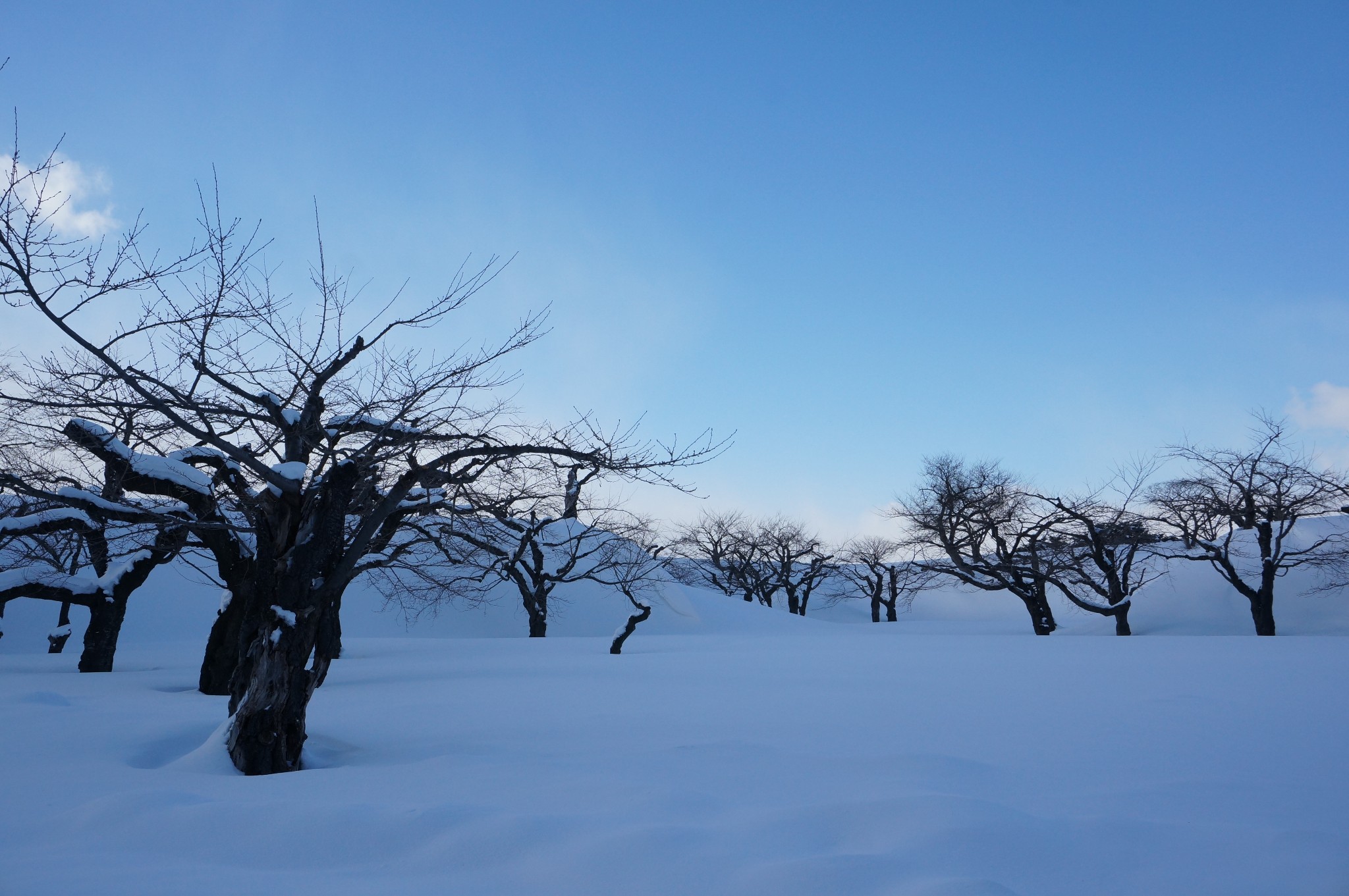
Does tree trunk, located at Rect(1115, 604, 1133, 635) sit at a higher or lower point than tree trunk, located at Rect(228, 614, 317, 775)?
higher

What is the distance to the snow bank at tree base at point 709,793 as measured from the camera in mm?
2791

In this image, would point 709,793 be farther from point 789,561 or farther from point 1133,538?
point 789,561

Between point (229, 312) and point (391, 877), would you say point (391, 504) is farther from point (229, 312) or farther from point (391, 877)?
point (391, 877)

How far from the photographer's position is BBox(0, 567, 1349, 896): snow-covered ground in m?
2.80

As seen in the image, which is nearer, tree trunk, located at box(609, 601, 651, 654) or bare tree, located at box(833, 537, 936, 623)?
tree trunk, located at box(609, 601, 651, 654)

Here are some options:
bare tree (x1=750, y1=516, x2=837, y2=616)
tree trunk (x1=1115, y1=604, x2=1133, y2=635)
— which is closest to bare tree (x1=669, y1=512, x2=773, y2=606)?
bare tree (x1=750, y1=516, x2=837, y2=616)

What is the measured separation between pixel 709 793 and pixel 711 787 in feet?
0.59

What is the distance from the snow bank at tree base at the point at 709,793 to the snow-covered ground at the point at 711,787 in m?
0.02

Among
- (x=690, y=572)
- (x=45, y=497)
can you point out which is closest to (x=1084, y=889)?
(x=45, y=497)

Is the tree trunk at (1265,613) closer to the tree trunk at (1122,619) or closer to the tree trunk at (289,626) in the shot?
the tree trunk at (1122,619)

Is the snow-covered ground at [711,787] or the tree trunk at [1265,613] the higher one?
the tree trunk at [1265,613]

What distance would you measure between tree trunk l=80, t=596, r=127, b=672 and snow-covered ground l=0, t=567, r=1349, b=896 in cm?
179

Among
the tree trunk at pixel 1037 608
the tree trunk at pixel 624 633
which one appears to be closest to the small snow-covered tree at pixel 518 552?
the tree trunk at pixel 624 633

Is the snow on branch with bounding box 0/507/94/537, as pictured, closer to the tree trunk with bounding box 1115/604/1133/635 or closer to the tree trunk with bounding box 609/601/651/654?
the tree trunk with bounding box 609/601/651/654
